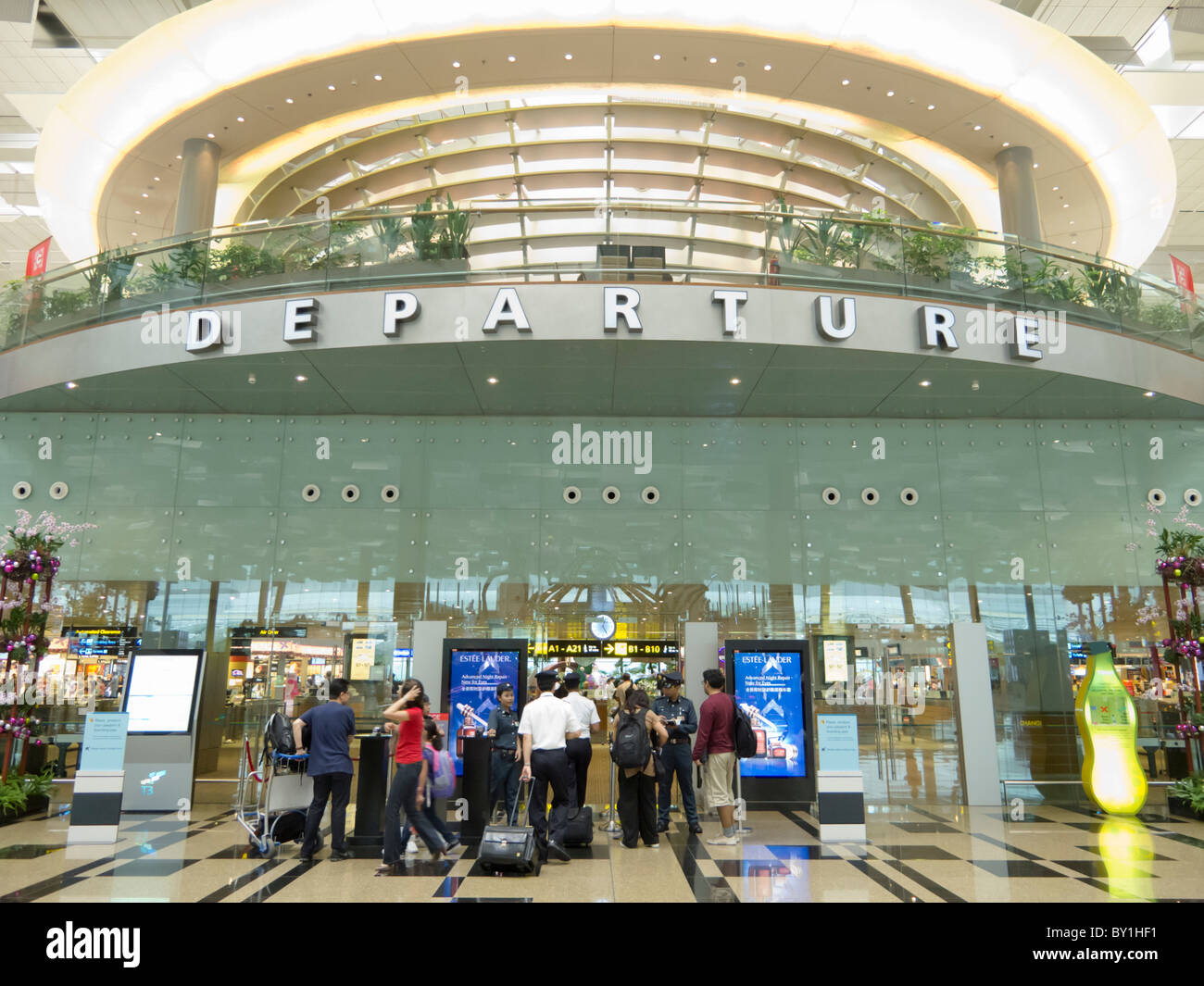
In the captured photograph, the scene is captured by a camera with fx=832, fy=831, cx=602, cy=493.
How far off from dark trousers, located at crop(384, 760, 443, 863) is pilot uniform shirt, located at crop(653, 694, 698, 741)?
261cm

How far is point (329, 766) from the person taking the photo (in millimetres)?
7223

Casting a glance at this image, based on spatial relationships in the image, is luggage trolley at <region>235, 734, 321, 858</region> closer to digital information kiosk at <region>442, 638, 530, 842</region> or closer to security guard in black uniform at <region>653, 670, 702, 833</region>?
digital information kiosk at <region>442, 638, 530, 842</region>

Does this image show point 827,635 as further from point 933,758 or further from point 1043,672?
point 1043,672

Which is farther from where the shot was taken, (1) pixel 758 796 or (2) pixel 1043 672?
(2) pixel 1043 672

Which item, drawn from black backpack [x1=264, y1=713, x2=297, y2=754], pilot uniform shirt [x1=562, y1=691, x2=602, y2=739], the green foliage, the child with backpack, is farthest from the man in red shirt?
the green foliage

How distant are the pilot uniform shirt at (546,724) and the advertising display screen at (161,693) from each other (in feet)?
18.3

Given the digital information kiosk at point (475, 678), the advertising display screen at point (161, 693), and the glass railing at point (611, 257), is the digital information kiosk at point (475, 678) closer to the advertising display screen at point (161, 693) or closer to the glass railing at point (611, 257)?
the advertising display screen at point (161, 693)

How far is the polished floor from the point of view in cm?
606

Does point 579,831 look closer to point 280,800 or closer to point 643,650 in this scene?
point 280,800

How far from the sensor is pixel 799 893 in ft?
20.0

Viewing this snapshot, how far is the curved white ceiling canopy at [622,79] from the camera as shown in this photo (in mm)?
13297

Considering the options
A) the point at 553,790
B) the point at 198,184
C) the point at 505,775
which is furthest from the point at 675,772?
the point at 198,184
